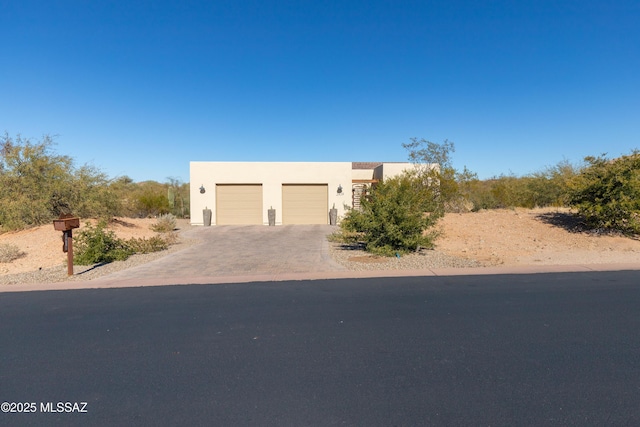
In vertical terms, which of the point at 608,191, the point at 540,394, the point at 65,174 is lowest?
the point at 540,394

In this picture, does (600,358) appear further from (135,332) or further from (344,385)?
(135,332)

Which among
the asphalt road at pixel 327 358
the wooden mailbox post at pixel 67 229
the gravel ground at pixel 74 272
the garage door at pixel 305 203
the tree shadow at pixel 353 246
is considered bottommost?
the asphalt road at pixel 327 358

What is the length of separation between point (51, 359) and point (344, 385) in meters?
3.32

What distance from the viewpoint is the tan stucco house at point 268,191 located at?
2311 cm

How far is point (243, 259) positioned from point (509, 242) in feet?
29.8

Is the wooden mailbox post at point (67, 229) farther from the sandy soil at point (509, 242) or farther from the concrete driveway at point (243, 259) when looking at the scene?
the sandy soil at point (509, 242)

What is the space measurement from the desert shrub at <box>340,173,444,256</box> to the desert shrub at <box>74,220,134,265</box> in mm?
7160

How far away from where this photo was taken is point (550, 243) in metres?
13.3

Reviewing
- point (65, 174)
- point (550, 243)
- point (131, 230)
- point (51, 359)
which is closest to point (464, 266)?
point (550, 243)

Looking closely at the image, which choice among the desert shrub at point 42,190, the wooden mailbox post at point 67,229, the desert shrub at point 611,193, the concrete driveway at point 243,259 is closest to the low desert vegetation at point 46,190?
the desert shrub at point 42,190

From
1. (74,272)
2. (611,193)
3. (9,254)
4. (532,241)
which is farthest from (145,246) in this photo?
(611,193)

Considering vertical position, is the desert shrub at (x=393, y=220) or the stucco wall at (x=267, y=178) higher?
the stucco wall at (x=267, y=178)

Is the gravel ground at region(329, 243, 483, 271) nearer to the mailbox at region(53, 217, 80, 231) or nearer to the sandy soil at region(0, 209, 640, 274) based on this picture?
the sandy soil at region(0, 209, 640, 274)

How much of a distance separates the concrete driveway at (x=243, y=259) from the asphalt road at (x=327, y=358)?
2.26 m
